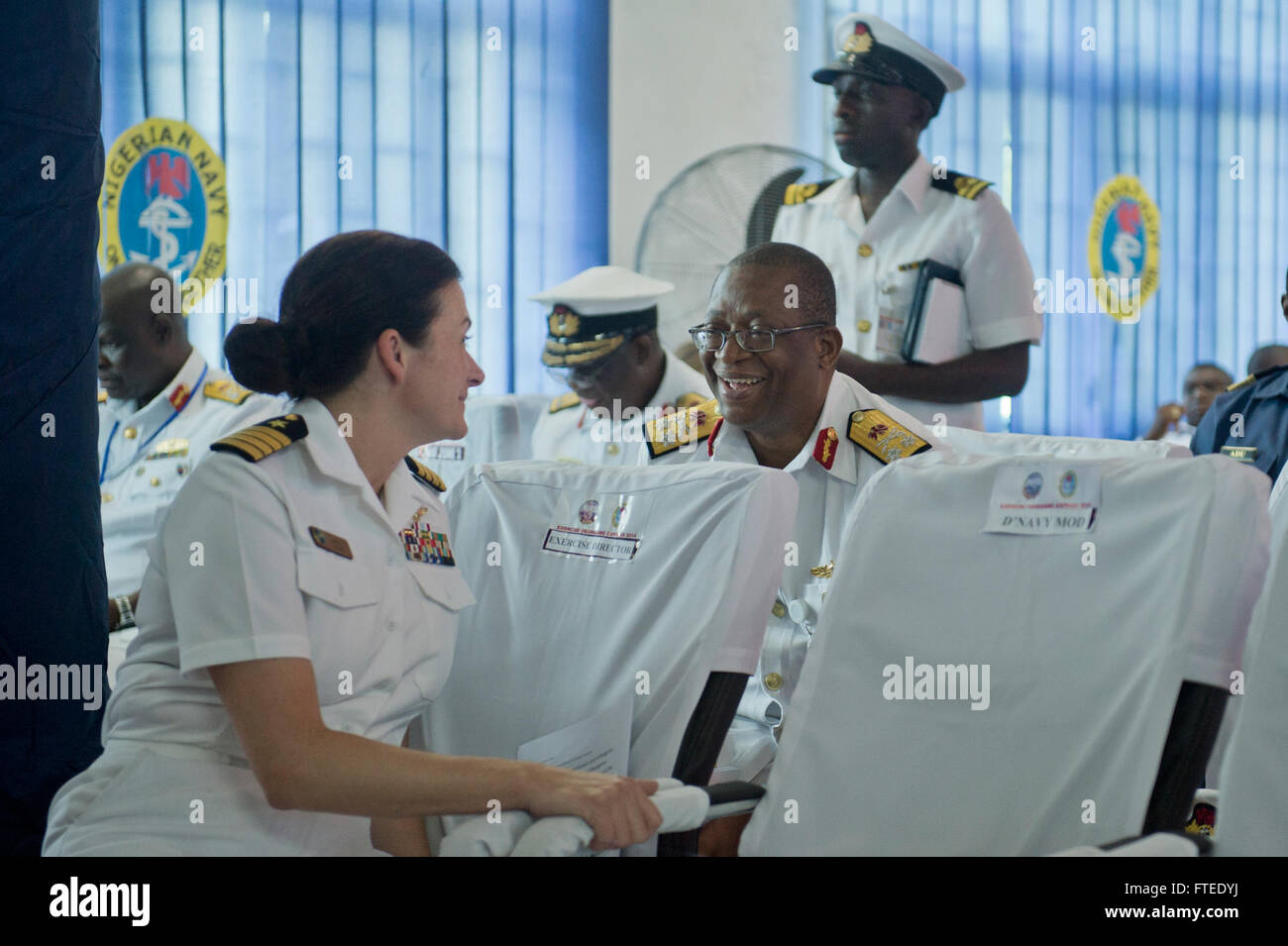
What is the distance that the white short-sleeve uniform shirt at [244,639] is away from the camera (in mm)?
1281

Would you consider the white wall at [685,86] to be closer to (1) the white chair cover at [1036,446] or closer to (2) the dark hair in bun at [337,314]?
(1) the white chair cover at [1036,446]

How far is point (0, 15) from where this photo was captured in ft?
5.47

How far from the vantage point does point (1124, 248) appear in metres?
6.12

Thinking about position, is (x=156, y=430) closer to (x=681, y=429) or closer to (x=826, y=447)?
(x=681, y=429)

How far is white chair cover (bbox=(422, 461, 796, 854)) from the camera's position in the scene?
57.9 inches

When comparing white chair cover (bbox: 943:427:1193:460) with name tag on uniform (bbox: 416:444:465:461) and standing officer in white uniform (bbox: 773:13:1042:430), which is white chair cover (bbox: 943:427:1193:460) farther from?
name tag on uniform (bbox: 416:444:465:461)

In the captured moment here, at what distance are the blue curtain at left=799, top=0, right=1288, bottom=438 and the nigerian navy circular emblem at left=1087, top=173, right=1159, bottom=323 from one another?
0.06m

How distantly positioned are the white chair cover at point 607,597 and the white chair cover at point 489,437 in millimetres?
1684

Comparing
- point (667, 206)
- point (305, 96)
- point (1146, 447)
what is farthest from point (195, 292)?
point (1146, 447)

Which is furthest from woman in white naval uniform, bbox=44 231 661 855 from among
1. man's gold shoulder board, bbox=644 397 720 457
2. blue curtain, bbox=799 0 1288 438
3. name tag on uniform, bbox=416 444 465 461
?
blue curtain, bbox=799 0 1288 438

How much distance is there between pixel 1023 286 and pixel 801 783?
164cm

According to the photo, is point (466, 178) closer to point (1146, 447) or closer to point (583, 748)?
point (1146, 447)

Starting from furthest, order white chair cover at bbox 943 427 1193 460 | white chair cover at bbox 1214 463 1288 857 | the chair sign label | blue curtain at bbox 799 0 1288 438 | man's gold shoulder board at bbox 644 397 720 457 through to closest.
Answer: blue curtain at bbox 799 0 1288 438 → white chair cover at bbox 943 427 1193 460 → man's gold shoulder board at bbox 644 397 720 457 → the chair sign label → white chair cover at bbox 1214 463 1288 857

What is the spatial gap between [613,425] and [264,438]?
1.97 metres
